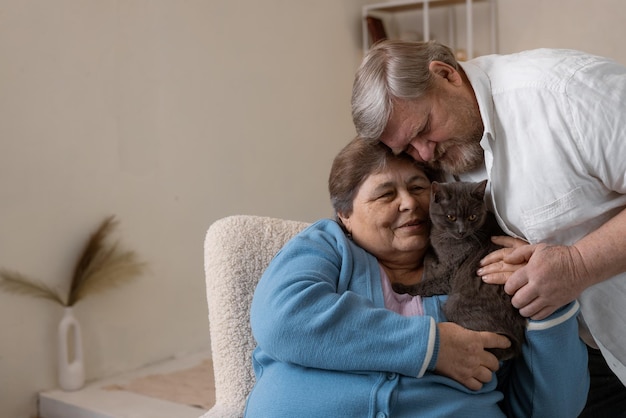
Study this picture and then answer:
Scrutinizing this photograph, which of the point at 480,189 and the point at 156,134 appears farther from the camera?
the point at 156,134

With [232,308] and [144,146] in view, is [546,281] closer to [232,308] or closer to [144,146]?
[232,308]

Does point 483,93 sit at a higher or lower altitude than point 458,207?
higher

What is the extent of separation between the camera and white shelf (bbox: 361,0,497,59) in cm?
431

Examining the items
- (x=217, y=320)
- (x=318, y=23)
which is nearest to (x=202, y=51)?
(x=318, y=23)

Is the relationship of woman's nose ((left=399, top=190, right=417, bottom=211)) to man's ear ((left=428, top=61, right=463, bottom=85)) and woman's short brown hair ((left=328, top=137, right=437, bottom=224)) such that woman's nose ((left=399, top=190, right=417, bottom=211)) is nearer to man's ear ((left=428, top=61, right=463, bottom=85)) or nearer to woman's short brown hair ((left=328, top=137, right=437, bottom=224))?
woman's short brown hair ((left=328, top=137, right=437, bottom=224))

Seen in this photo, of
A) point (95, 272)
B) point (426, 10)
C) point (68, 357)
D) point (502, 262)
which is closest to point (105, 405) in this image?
point (68, 357)

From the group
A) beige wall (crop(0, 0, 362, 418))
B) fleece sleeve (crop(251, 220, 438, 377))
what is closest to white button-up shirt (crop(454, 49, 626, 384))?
fleece sleeve (crop(251, 220, 438, 377))

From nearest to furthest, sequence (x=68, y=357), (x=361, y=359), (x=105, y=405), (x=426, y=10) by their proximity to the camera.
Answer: (x=361, y=359) → (x=105, y=405) → (x=68, y=357) → (x=426, y=10)

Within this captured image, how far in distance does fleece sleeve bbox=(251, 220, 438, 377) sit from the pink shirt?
0.12 meters

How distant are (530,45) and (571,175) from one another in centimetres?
278

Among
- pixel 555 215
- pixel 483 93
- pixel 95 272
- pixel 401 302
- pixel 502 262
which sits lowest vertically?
pixel 95 272

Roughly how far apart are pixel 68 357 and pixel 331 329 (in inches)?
76.9

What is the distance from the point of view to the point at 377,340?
1593mm

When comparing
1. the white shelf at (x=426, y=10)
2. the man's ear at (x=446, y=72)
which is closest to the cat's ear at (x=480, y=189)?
the man's ear at (x=446, y=72)
